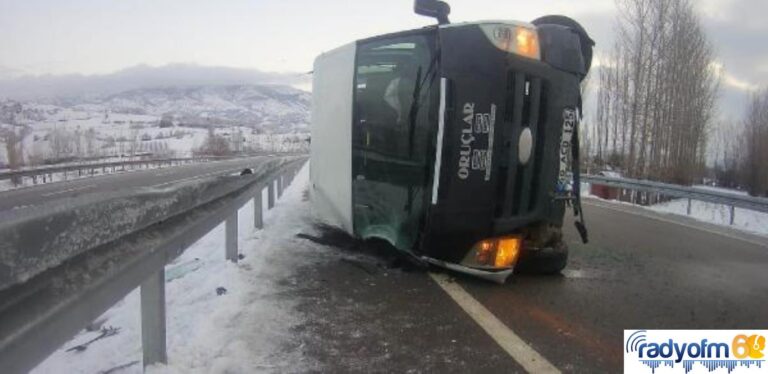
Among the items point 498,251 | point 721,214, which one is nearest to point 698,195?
point 721,214

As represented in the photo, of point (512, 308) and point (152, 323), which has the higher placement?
point (152, 323)

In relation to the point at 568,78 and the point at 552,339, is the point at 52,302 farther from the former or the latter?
the point at 568,78

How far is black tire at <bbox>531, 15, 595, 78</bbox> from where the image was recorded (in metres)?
7.00

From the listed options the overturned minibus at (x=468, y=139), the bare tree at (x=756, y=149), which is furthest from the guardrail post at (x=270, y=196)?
the bare tree at (x=756, y=149)

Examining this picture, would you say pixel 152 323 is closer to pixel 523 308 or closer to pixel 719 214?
pixel 523 308

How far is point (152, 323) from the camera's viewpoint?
3852 mm

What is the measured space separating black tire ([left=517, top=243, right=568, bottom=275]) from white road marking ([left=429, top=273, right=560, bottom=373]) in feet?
2.86

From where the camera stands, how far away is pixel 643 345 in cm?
425

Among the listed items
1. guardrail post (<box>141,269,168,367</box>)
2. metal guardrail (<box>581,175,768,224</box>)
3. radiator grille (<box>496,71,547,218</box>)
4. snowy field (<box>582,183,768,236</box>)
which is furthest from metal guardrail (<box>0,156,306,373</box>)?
snowy field (<box>582,183,768,236</box>)

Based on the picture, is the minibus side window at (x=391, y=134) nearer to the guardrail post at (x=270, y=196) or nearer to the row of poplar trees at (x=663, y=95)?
the guardrail post at (x=270, y=196)

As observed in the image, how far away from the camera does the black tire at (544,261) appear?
6832 millimetres

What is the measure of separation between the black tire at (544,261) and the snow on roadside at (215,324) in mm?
2478

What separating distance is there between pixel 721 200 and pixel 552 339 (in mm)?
12368

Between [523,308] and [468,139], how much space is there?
1.54m
